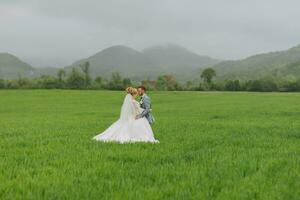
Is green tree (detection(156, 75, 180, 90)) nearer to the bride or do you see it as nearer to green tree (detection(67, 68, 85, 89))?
green tree (detection(67, 68, 85, 89))

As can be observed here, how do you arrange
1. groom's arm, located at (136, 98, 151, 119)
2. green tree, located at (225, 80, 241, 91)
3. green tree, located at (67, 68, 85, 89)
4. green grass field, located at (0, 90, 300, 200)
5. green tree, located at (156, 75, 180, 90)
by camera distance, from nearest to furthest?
green grass field, located at (0, 90, 300, 200) < groom's arm, located at (136, 98, 151, 119) < green tree, located at (225, 80, 241, 91) < green tree, located at (156, 75, 180, 90) < green tree, located at (67, 68, 85, 89)

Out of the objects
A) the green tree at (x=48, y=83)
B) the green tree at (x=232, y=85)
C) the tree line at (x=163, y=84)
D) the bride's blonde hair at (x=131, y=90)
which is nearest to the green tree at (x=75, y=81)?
the tree line at (x=163, y=84)

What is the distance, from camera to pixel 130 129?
57.5 feet

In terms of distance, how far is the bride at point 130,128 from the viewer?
17.2 metres

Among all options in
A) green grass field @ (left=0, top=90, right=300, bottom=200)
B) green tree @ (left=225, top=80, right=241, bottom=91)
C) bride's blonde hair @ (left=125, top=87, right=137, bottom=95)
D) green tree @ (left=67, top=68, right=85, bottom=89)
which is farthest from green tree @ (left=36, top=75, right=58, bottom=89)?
green grass field @ (left=0, top=90, right=300, bottom=200)

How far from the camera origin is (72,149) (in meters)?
14.6

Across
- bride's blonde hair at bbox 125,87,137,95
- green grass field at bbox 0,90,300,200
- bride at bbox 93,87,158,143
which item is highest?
bride's blonde hair at bbox 125,87,137,95

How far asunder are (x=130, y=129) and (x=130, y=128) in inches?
1.6

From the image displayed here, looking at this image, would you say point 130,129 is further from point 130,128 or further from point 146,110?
point 146,110

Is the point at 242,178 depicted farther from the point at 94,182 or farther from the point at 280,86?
the point at 280,86

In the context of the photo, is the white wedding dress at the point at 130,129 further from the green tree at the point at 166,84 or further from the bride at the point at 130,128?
the green tree at the point at 166,84

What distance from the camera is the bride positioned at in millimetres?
17188

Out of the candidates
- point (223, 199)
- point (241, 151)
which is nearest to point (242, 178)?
point (223, 199)

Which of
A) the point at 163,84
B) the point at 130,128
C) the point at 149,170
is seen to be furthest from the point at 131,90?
the point at 163,84
